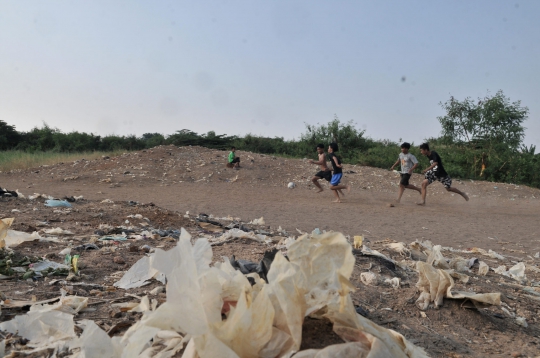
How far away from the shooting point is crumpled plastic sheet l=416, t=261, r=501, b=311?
7.73 ft

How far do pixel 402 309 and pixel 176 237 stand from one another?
2.56 metres

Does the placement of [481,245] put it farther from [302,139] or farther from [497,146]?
[302,139]

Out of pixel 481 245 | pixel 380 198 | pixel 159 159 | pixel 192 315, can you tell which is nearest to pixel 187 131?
pixel 159 159

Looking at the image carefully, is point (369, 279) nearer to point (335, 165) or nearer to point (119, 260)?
point (119, 260)

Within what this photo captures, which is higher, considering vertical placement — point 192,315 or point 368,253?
point 192,315

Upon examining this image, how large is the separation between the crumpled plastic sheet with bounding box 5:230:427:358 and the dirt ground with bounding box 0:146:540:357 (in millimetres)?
128

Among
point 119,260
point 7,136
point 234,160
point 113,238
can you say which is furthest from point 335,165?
point 7,136

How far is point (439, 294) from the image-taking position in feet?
7.88

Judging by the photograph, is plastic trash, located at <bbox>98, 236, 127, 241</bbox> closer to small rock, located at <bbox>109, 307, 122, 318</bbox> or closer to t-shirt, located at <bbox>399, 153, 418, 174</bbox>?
small rock, located at <bbox>109, 307, 122, 318</bbox>

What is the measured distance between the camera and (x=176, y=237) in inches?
169

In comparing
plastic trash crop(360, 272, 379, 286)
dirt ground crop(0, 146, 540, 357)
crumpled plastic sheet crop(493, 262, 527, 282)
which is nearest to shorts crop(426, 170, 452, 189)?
dirt ground crop(0, 146, 540, 357)

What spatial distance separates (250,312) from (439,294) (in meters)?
1.55

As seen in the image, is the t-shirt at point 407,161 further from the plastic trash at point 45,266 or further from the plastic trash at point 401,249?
the plastic trash at point 45,266

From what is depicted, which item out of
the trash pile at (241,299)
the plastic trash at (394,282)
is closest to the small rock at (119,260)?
the trash pile at (241,299)
